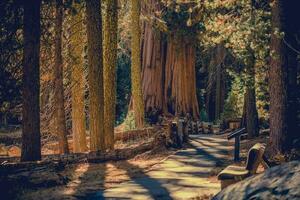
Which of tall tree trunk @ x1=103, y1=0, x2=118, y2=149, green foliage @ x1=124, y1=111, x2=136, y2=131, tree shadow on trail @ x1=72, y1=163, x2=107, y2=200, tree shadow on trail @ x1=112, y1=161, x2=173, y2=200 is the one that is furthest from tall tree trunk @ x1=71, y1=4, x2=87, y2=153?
green foliage @ x1=124, y1=111, x2=136, y2=131

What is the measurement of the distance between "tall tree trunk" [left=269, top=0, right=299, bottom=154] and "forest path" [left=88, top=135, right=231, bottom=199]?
184cm

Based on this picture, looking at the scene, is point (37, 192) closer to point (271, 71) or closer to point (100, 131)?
point (100, 131)

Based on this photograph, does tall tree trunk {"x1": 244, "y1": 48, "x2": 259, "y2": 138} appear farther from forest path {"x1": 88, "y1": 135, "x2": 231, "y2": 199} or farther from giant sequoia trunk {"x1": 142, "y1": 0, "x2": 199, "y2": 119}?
giant sequoia trunk {"x1": 142, "y1": 0, "x2": 199, "y2": 119}

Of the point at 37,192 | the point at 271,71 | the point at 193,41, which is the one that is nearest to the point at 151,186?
the point at 37,192

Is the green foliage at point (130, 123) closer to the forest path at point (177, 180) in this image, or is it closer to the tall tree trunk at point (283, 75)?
the forest path at point (177, 180)

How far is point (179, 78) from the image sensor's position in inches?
1059

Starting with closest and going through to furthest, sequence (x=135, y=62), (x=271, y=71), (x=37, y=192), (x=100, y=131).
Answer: (x=37, y=192) → (x=271, y=71) → (x=100, y=131) → (x=135, y=62)

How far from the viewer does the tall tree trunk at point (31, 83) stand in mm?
11727

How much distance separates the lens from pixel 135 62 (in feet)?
75.8

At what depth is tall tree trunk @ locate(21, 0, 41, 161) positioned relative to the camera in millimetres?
11727

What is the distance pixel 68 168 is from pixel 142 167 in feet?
6.56

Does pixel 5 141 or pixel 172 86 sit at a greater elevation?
pixel 172 86

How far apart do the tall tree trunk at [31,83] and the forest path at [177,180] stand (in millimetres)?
2829

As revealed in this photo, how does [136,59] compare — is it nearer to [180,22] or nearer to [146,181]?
[180,22]
